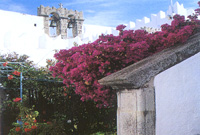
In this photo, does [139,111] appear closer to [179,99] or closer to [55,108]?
[179,99]

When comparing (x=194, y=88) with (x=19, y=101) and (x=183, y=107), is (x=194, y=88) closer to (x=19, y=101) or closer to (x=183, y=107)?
(x=183, y=107)

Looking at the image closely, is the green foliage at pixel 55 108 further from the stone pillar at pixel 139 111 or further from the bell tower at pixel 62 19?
the bell tower at pixel 62 19

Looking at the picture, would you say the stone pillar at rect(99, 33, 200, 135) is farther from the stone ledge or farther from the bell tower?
the bell tower

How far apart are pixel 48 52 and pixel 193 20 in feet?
28.9

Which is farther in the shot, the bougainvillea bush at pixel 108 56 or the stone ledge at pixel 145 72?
the bougainvillea bush at pixel 108 56

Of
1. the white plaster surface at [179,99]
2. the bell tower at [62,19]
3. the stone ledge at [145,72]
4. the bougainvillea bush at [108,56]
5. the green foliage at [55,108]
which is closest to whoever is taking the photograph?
the stone ledge at [145,72]

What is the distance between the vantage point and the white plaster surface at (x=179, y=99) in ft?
8.56

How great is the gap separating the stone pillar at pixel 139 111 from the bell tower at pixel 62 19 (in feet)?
68.8

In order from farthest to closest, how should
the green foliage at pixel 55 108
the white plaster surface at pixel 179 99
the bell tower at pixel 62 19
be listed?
1. the bell tower at pixel 62 19
2. the green foliage at pixel 55 108
3. the white plaster surface at pixel 179 99

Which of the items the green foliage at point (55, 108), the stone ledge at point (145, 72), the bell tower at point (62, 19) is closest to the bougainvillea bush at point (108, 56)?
the stone ledge at point (145, 72)

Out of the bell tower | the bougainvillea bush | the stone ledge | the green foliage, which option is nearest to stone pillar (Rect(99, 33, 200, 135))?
the stone ledge

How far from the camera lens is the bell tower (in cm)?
2331

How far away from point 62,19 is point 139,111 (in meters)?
21.8

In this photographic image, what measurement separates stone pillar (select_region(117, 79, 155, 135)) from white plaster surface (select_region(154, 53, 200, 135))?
8 cm
